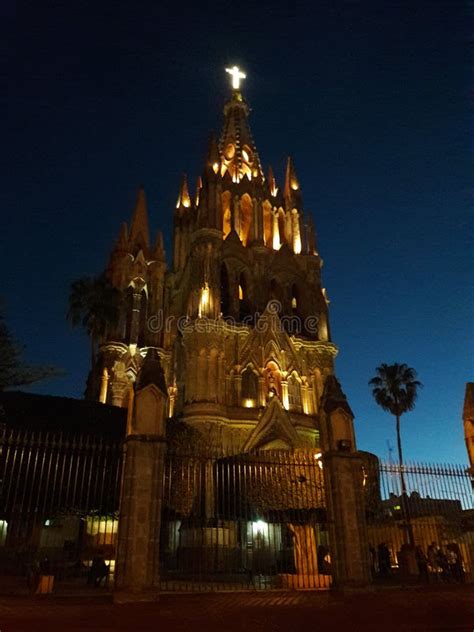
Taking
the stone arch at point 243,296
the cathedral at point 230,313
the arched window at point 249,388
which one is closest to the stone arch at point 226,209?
the cathedral at point 230,313

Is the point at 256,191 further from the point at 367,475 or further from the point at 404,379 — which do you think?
the point at 367,475

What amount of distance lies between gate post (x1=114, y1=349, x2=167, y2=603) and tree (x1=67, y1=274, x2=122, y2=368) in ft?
80.8

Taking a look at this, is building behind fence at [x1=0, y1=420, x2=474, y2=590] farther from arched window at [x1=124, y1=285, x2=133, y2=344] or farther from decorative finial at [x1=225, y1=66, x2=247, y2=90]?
decorative finial at [x1=225, y1=66, x2=247, y2=90]

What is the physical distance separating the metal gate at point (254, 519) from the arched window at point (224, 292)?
16272 mm

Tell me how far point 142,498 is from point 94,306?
87.5ft

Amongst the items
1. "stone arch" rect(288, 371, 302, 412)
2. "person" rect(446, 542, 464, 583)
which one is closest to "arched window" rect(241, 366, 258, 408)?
"stone arch" rect(288, 371, 302, 412)

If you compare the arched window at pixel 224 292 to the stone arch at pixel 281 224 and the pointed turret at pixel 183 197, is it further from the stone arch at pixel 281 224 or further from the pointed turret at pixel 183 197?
the pointed turret at pixel 183 197

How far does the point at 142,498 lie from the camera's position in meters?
11.4

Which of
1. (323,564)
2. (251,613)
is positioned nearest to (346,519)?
(251,613)

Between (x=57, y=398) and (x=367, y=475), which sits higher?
(x=57, y=398)

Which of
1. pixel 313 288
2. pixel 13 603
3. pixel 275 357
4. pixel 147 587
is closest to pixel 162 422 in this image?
pixel 147 587

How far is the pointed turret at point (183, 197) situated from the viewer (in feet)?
158

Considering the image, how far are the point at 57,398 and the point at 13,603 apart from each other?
14343 millimetres

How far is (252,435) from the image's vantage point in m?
29.9
